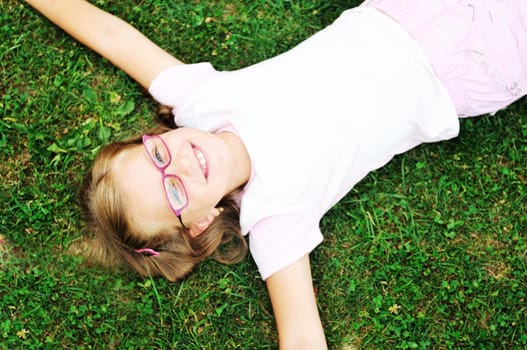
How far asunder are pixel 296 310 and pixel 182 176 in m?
1.02

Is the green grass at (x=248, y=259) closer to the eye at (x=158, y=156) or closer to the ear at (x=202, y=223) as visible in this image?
the ear at (x=202, y=223)

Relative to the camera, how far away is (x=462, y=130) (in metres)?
3.79

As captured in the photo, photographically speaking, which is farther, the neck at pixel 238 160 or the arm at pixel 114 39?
the arm at pixel 114 39

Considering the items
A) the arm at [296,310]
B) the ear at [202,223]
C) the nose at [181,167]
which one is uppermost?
the nose at [181,167]

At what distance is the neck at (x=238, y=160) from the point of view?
3.08 m

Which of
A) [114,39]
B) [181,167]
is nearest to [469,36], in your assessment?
[181,167]

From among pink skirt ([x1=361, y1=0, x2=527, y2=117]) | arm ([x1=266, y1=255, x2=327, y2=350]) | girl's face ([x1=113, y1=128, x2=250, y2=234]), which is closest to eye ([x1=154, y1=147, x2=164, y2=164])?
girl's face ([x1=113, y1=128, x2=250, y2=234])

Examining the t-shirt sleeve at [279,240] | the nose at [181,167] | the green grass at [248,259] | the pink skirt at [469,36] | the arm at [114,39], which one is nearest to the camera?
the nose at [181,167]

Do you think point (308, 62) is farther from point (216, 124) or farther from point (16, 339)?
point (16, 339)

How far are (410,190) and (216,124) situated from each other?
1.40 meters

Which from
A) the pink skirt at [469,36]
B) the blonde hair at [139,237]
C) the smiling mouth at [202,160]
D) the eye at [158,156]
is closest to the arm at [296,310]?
the blonde hair at [139,237]

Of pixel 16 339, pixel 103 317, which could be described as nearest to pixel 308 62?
pixel 103 317

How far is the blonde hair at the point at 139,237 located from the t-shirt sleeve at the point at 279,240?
0.26m

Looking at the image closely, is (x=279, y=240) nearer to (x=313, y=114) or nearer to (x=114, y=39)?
(x=313, y=114)
